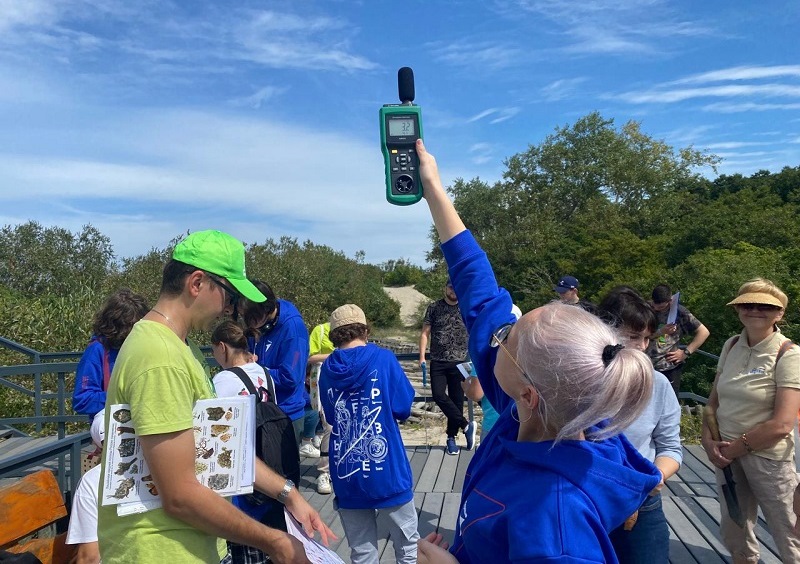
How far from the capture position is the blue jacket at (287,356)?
14.7 ft

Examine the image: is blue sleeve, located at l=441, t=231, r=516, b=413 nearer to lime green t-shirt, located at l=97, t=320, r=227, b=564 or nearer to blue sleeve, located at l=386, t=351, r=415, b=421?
lime green t-shirt, located at l=97, t=320, r=227, b=564

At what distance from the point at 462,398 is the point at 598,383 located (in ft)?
19.4

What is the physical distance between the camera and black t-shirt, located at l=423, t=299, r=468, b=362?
22.2 ft

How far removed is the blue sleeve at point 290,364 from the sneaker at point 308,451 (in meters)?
2.01

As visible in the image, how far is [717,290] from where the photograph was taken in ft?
56.5

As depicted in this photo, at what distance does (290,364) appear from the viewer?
448 cm

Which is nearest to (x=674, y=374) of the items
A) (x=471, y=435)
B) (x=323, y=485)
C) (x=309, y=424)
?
(x=471, y=435)

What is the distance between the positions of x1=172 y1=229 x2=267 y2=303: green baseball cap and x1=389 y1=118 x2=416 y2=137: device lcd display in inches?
23.2

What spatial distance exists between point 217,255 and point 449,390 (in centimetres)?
529

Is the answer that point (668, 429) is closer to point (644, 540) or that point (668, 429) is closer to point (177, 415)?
point (644, 540)

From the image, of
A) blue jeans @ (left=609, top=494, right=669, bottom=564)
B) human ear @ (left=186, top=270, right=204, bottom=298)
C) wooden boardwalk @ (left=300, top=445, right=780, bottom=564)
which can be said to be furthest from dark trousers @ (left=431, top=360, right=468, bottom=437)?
human ear @ (left=186, top=270, right=204, bottom=298)

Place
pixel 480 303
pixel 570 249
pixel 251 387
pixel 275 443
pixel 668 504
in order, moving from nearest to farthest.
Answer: pixel 480 303 < pixel 275 443 < pixel 251 387 < pixel 668 504 < pixel 570 249

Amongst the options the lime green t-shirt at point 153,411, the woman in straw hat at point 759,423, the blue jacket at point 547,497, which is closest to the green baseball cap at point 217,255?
the lime green t-shirt at point 153,411

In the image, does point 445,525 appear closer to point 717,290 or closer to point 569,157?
point 717,290
